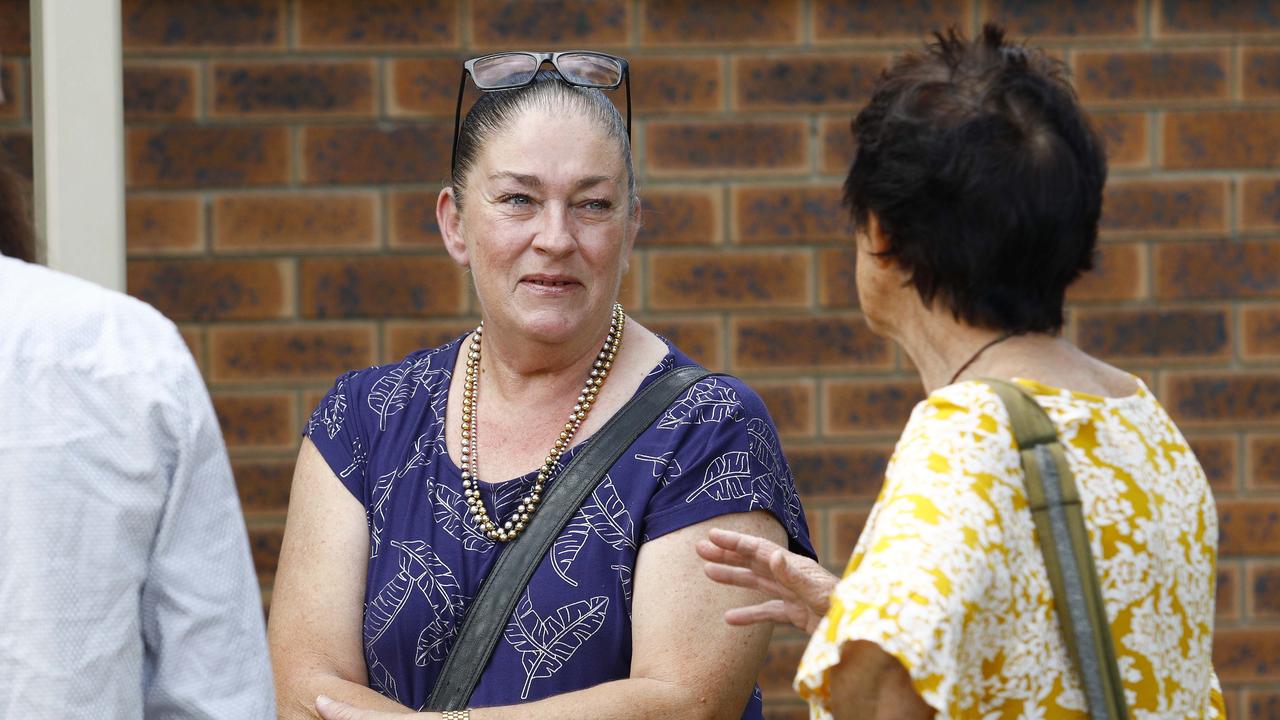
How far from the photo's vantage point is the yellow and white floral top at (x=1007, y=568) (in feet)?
5.11

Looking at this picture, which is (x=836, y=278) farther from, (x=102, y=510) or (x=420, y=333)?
(x=102, y=510)

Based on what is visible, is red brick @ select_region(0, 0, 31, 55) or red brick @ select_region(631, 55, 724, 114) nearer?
red brick @ select_region(0, 0, 31, 55)

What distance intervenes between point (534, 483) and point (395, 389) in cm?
39

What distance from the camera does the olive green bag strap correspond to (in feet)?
5.28

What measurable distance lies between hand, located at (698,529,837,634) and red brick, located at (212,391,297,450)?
74.1 inches

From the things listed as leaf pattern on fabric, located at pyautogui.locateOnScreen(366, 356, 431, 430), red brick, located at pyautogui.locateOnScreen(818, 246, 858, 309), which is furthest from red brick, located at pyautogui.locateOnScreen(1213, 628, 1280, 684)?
leaf pattern on fabric, located at pyautogui.locateOnScreen(366, 356, 431, 430)

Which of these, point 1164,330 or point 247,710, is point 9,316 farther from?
point 1164,330

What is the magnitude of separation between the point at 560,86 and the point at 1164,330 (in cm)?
176

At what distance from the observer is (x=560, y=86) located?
105 inches

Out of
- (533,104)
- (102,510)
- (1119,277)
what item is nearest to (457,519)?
(533,104)

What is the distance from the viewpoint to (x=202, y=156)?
3590 mm

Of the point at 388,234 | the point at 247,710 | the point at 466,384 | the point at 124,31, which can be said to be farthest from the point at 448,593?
the point at 124,31

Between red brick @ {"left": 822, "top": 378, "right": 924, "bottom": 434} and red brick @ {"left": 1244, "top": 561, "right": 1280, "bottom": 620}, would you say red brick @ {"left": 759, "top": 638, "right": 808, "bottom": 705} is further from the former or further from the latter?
red brick @ {"left": 1244, "top": 561, "right": 1280, "bottom": 620}

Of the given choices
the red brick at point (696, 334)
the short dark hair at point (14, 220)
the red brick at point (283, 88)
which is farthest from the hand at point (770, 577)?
the red brick at point (283, 88)
